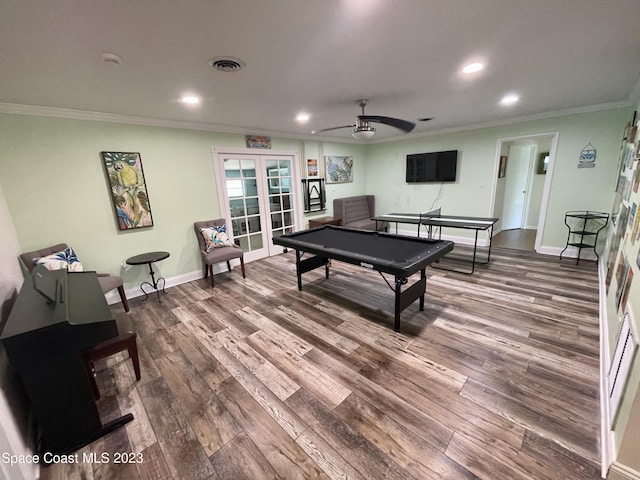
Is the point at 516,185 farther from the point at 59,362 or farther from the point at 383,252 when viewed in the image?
the point at 59,362

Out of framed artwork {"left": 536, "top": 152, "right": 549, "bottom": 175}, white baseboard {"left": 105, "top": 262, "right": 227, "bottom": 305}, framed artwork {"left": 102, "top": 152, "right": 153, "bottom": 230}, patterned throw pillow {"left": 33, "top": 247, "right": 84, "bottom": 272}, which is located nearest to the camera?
patterned throw pillow {"left": 33, "top": 247, "right": 84, "bottom": 272}

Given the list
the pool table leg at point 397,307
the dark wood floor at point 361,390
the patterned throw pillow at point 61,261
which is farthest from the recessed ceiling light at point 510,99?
the patterned throw pillow at point 61,261

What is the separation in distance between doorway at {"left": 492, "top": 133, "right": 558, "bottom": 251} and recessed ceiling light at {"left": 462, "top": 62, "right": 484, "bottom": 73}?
144 inches

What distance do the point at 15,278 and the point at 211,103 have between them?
8.20ft

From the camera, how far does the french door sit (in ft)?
14.5

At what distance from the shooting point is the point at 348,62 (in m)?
2.04

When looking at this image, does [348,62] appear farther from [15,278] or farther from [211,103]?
[15,278]

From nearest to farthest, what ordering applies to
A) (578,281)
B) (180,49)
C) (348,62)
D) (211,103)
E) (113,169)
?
(180,49), (348,62), (211,103), (113,169), (578,281)

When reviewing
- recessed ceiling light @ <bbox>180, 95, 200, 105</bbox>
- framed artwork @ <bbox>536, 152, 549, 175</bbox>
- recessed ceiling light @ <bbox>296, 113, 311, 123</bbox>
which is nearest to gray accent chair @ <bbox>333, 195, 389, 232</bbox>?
recessed ceiling light @ <bbox>296, 113, 311, 123</bbox>

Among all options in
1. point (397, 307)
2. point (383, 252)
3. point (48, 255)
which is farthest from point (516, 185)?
point (48, 255)

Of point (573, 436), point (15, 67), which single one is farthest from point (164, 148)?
point (573, 436)

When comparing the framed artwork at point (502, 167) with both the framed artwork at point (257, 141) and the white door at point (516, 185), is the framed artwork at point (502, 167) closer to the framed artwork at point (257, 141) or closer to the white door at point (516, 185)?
the white door at point (516, 185)

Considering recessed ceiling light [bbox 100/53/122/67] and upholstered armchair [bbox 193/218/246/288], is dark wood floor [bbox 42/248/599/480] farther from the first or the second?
recessed ceiling light [bbox 100/53/122/67]

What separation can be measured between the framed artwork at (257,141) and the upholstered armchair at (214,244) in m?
1.55
